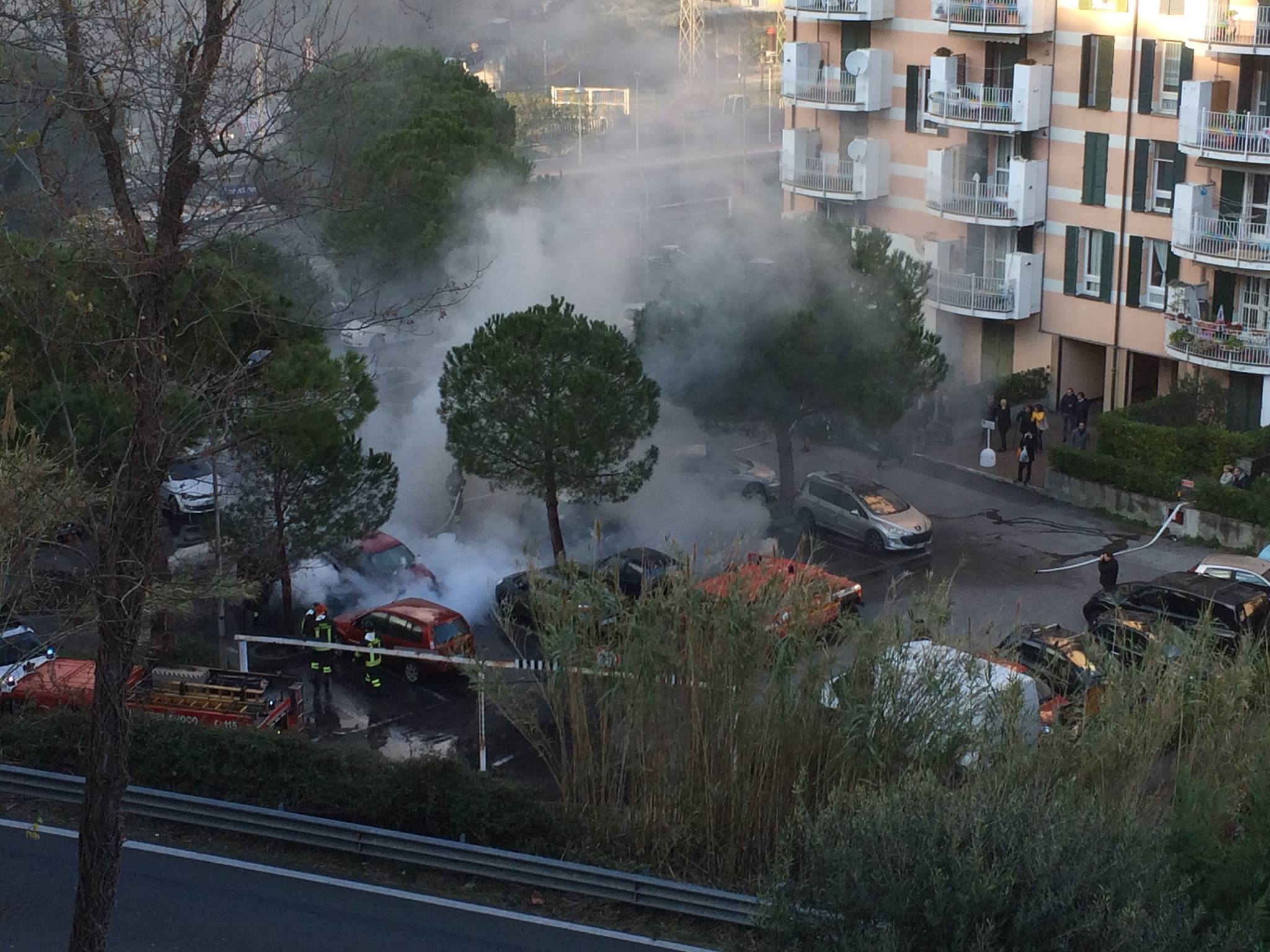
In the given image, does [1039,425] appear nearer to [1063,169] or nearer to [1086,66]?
[1063,169]

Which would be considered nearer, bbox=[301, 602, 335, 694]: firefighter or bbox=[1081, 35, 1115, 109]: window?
bbox=[301, 602, 335, 694]: firefighter

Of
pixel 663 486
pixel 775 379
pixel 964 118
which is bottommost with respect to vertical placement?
pixel 663 486

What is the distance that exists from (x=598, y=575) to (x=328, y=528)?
26.0ft

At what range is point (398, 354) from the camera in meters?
36.5

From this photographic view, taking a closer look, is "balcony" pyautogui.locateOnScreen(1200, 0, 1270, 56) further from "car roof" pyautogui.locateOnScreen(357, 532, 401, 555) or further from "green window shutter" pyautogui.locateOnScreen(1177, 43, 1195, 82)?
"car roof" pyautogui.locateOnScreen(357, 532, 401, 555)

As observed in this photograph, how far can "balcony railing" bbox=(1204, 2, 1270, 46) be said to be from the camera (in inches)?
1125

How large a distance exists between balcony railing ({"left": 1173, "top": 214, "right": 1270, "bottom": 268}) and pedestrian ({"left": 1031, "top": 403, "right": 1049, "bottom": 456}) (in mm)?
3939

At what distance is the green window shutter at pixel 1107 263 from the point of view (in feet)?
108

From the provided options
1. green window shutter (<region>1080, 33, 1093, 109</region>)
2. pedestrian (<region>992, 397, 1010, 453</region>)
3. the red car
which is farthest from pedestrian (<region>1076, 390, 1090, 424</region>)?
the red car

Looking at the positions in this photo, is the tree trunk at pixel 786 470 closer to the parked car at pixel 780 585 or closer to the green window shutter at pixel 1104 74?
the green window shutter at pixel 1104 74

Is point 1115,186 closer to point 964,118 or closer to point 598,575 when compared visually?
point 964,118

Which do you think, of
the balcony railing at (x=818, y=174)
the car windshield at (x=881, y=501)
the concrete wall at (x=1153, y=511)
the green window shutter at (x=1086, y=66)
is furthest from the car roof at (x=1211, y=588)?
the balcony railing at (x=818, y=174)

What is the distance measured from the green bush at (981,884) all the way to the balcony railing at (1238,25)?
22127 mm

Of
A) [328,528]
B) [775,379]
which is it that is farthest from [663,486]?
[328,528]
